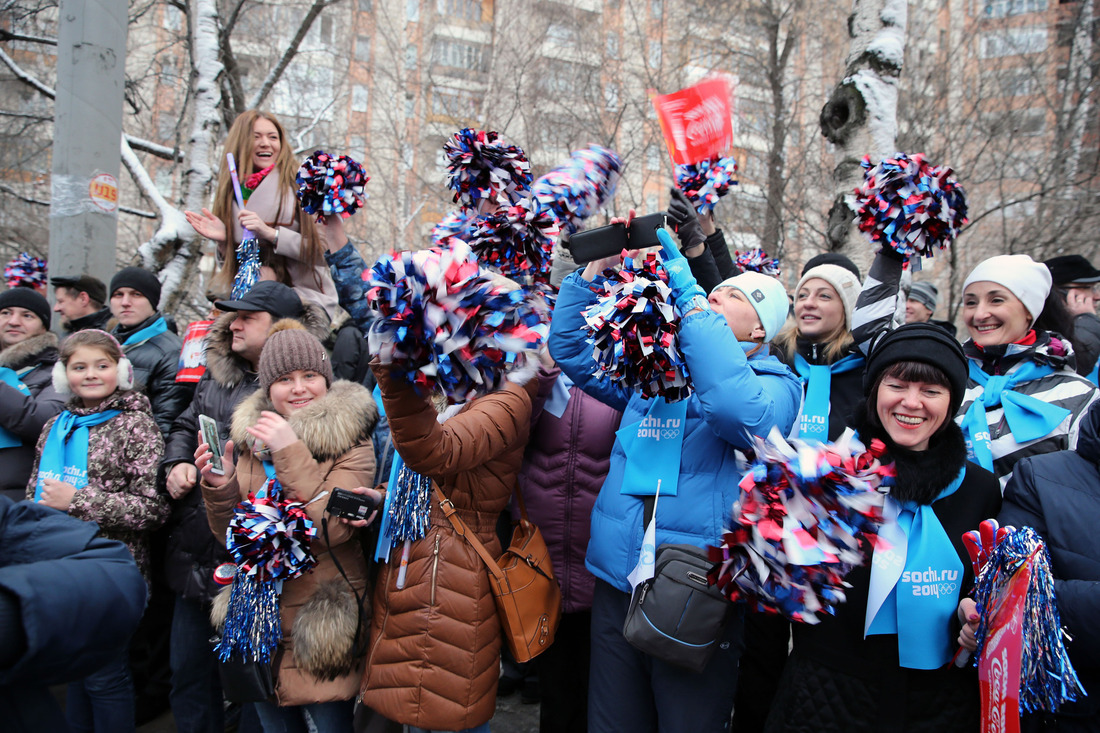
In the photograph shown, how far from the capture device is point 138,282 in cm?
407

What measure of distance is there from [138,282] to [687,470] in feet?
11.5

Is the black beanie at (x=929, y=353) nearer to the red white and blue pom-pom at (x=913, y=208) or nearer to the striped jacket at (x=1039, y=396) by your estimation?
the striped jacket at (x=1039, y=396)

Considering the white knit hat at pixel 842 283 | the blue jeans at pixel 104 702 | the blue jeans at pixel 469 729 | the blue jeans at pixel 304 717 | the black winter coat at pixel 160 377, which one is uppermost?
the white knit hat at pixel 842 283

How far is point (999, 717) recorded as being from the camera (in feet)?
5.52

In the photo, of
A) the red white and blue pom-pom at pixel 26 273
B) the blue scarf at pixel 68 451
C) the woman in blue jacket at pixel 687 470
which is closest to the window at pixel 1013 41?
the woman in blue jacket at pixel 687 470

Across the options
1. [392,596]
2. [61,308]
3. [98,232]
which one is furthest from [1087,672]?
[98,232]

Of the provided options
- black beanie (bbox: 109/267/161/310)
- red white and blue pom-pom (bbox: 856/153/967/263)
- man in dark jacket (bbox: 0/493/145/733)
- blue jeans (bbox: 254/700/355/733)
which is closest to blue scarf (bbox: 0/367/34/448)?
black beanie (bbox: 109/267/161/310)

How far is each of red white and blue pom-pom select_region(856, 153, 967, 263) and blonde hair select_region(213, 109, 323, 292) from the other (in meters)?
2.91

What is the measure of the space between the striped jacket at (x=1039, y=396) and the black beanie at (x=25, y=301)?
17.2 ft

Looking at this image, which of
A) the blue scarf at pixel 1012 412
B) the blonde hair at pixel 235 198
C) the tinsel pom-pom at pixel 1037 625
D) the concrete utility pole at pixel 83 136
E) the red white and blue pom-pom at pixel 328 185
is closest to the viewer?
the tinsel pom-pom at pixel 1037 625

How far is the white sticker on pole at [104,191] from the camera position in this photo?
4.82m

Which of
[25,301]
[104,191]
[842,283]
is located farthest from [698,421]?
[104,191]

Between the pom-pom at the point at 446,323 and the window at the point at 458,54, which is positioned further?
the window at the point at 458,54

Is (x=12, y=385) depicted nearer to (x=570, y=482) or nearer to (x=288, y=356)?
(x=288, y=356)
